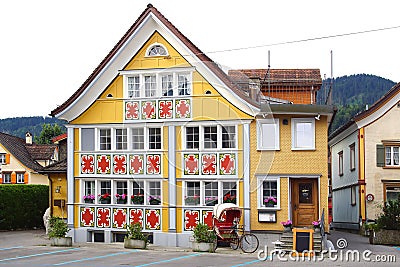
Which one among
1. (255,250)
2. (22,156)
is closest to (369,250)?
(255,250)

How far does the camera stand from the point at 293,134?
2814cm

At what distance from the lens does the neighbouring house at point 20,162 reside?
6216 centimetres

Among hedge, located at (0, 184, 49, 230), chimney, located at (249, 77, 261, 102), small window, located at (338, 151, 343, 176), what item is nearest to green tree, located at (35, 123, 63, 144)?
hedge, located at (0, 184, 49, 230)

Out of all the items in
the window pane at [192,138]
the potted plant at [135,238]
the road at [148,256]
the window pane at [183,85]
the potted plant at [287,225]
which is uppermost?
the window pane at [183,85]

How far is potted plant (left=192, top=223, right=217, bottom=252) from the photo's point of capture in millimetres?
25291

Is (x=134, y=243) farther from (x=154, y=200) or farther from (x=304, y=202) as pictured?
(x=304, y=202)

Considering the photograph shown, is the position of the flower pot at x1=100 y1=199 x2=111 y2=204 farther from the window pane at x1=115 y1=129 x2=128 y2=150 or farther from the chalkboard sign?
the chalkboard sign

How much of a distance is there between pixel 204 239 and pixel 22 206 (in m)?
15.5

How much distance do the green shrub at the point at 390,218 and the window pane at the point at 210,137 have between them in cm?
724

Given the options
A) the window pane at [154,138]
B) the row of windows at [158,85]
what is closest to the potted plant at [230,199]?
the window pane at [154,138]

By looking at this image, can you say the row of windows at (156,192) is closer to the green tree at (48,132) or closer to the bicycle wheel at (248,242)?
the bicycle wheel at (248,242)

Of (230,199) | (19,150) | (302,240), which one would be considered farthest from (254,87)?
(19,150)

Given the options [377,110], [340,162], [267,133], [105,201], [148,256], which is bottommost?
[148,256]

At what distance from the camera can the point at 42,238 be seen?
3152 cm
